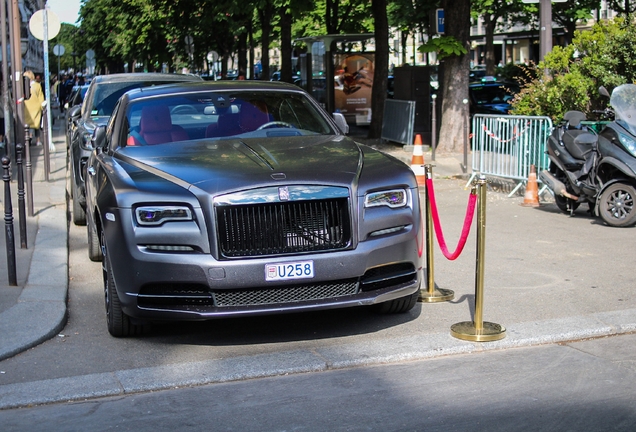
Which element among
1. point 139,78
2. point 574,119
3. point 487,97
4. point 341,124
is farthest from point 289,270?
point 487,97

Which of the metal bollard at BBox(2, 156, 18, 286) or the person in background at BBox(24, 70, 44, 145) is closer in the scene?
the metal bollard at BBox(2, 156, 18, 286)

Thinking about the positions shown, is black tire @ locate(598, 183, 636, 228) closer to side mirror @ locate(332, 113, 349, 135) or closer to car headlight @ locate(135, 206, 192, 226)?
side mirror @ locate(332, 113, 349, 135)

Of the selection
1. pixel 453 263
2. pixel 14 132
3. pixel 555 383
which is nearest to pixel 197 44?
pixel 14 132

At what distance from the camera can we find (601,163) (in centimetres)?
1074

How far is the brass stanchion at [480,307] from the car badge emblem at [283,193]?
4.20 ft

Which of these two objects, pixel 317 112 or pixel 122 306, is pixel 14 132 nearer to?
pixel 317 112

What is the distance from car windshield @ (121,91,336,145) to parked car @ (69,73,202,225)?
3684 millimetres

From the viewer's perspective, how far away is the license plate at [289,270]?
5.59 m

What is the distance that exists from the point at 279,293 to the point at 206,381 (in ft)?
2.50

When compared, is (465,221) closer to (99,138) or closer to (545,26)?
(99,138)


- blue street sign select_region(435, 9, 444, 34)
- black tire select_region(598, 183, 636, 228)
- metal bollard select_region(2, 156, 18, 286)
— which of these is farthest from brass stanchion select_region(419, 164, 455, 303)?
blue street sign select_region(435, 9, 444, 34)

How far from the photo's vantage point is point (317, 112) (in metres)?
7.64

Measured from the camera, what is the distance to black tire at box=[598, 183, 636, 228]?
1040 centimetres

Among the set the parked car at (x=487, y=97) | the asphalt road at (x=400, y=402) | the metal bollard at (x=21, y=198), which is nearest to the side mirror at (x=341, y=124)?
the asphalt road at (x=400, y=402)
